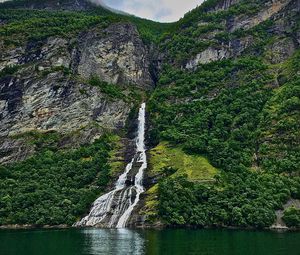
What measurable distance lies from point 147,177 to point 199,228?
2516cm

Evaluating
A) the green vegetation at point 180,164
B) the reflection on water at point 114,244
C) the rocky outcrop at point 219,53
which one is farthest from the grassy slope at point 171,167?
the rocky outcrop at point 219,53

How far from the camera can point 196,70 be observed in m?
188

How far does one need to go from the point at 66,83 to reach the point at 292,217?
100436mm

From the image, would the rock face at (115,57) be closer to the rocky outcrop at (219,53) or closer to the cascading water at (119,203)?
the rocky outcrop at (219,53)

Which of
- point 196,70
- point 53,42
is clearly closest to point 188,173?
point 196,70

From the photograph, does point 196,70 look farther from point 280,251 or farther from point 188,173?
point 280,251

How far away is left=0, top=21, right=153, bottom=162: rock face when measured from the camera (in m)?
152

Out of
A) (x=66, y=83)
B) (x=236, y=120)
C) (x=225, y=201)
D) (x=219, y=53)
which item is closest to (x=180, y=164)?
(x=225, y=201)

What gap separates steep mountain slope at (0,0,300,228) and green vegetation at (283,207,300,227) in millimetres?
324

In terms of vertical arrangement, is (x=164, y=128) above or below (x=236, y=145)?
above

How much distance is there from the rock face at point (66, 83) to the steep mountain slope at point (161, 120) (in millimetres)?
435

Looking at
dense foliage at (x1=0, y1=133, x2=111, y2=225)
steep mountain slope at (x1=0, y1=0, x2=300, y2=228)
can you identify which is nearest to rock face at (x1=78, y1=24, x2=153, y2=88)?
steep mountain slope at (x1=0, y1=0, x2=300, y2=228)

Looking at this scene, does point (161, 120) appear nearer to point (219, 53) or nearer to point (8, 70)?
point (219, 53)

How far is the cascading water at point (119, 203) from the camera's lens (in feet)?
320
